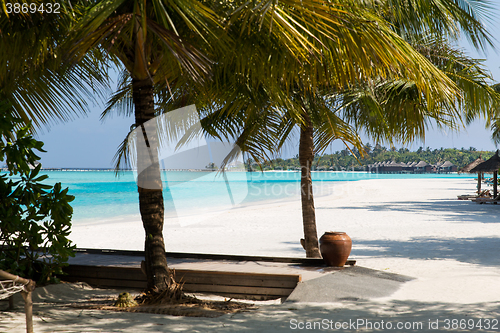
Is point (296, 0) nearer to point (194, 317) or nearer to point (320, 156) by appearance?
point (194, 317)

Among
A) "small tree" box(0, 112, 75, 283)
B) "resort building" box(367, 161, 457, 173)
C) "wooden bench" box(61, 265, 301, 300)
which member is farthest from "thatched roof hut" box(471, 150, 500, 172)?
"resort building" box(367, 161, 457, 173)

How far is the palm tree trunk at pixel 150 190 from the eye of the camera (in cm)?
464

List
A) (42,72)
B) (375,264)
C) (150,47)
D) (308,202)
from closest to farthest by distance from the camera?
(150,47) < (42,72) < (308,202) < (375,264)

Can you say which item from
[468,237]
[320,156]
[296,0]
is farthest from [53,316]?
[468,237]

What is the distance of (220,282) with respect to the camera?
18.1 ft

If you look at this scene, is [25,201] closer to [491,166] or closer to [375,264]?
[375,264]

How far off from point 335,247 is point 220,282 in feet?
5.47

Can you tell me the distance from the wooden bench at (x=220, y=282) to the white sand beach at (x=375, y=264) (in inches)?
23.7

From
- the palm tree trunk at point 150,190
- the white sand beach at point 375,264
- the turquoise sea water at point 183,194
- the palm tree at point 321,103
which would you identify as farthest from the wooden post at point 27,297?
the palm tree at point 321,103

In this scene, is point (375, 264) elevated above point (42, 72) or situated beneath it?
situated beneath

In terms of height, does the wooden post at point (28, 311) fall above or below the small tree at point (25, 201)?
below

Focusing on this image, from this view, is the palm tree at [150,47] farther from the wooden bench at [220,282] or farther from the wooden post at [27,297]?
the wooden post at [27,297]

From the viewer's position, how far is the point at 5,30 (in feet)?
12.0

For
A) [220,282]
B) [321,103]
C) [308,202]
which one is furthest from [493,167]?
[220,282]
